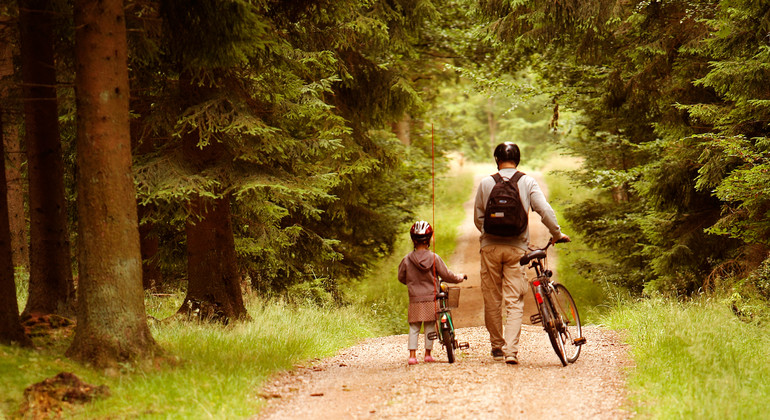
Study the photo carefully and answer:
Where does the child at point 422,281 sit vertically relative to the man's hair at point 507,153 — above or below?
below

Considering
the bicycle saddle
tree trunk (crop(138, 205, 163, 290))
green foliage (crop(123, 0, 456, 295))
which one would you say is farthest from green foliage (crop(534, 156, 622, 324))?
tree trunk (crop(138, 205, 163, 290))

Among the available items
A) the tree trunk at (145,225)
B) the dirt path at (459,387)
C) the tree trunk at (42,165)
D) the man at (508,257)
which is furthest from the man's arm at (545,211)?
the tree trunk at (42,165)

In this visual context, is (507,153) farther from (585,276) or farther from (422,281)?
(585,276)

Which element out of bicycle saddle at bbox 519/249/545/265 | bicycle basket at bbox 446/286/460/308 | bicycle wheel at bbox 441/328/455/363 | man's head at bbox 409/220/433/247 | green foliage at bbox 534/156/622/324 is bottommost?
green foliage at bbox 534/156/622/324

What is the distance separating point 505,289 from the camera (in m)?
7.56

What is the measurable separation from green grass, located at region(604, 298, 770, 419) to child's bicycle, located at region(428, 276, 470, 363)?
6.22 feet

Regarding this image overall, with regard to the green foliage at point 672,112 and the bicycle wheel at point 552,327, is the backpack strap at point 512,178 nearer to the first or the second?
the bicycle wheel at point 552,327

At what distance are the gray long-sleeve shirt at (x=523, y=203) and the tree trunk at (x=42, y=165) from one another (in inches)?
193

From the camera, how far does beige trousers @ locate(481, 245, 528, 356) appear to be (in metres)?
7.47

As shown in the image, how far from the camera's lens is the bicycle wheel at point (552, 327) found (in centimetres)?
728

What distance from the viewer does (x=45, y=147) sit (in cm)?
815

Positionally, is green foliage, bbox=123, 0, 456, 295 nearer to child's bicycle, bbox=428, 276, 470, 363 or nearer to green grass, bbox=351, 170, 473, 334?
green grass, bbox=351, 170, 473, 334

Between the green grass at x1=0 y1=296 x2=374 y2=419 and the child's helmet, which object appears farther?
the child's helmet

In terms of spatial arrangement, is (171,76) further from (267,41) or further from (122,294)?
(122,294)
